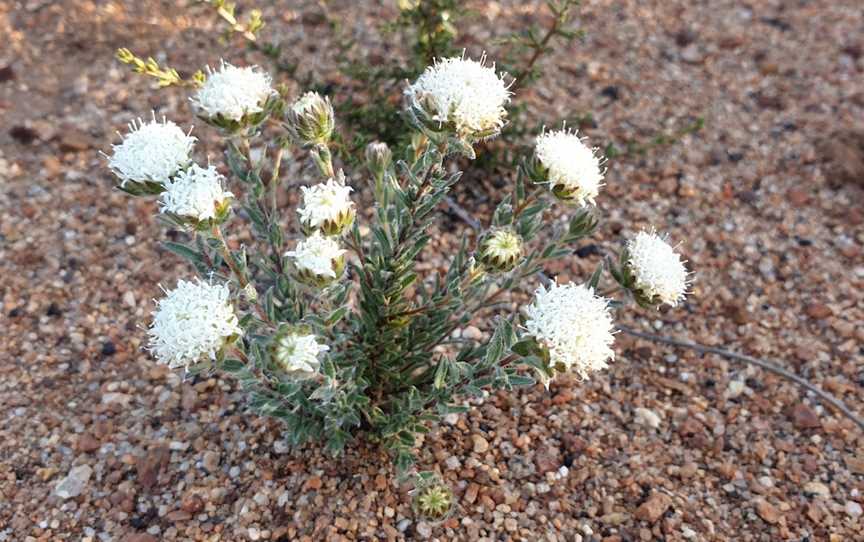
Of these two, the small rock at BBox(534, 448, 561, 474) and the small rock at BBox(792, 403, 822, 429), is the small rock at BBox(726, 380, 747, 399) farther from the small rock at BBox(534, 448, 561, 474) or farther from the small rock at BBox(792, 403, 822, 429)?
the small rock at BBox(534, 448, 561, 474)

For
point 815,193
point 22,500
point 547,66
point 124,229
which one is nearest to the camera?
point 22,500

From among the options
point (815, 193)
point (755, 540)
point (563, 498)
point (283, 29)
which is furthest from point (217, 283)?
point (815, 193)

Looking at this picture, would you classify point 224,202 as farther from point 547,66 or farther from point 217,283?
point 547,66

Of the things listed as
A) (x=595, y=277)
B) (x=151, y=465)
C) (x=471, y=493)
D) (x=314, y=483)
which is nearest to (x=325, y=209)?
(x=595, y=277)

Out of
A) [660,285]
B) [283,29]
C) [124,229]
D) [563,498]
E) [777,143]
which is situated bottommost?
[124,229]

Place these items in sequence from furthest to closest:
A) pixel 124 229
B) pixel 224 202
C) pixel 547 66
Answer: 1. pixel 547 66
2. pixel 124 229
3. pixel 224 202

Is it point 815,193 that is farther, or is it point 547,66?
point 547,66

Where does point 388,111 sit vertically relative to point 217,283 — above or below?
above

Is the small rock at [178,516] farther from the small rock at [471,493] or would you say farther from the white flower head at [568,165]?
the white flower head at [568,165]
